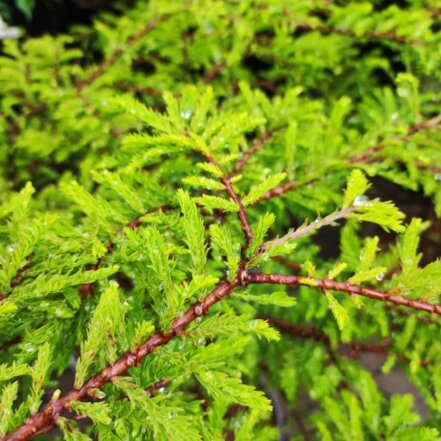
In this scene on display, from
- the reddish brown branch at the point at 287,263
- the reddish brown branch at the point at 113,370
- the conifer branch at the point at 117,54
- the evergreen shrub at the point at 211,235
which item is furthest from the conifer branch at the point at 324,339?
the conifer branch at the point at 117,54

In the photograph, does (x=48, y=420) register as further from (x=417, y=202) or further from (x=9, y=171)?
(x=417, y=202)

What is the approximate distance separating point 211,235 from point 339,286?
0.24 meters

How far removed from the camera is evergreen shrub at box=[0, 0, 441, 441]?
0.74 meters

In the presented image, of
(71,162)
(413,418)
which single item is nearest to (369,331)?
(413,418)

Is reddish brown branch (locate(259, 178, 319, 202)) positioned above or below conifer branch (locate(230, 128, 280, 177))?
below

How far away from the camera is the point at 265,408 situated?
678mm

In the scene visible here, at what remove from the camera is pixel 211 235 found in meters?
0.79

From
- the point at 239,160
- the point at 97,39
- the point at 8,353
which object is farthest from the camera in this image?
the point at 97,39

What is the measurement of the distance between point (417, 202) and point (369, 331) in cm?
202

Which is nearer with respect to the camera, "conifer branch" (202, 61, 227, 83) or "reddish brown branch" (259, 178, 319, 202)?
"reddish brown branch" (259, 178, 319, 202)

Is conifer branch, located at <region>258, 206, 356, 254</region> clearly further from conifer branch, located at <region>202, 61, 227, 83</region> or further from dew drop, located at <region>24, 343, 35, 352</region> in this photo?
conifer branch, located at <region>202, 61, 227, 83</region>

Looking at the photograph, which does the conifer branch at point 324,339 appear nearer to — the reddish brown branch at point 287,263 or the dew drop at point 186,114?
the reddish brown branch at point 287,263

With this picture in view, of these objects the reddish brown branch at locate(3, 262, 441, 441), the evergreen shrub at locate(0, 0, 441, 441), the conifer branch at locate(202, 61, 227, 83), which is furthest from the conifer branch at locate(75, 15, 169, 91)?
the reddish brown branch at locate(3, 262, 441, 441)

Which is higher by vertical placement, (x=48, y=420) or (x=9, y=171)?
(x=9, y=171)
